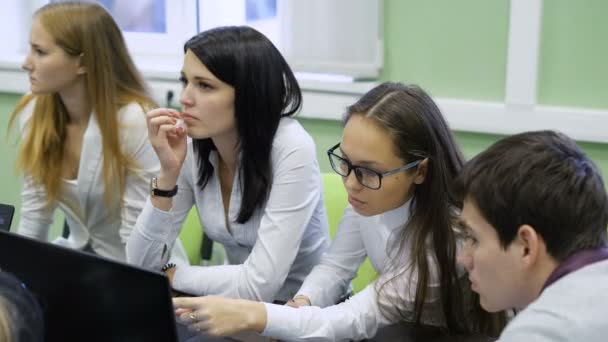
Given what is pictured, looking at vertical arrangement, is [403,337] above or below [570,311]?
below

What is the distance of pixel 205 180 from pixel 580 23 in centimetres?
130

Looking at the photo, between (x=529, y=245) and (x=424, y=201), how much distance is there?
1.65 feet

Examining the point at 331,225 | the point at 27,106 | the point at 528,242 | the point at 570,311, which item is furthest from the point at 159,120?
the point at 570,311

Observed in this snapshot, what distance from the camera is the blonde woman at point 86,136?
230 cm

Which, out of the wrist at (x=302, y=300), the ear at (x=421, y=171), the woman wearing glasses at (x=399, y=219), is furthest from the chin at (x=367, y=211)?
the wrist at (x=302, y=300)

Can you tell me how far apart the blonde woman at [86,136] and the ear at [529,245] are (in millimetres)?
1314

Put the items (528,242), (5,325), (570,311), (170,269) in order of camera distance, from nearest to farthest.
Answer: (5,325)
(570,311)
(528,242)
(170,269)

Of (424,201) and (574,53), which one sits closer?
(424,201)

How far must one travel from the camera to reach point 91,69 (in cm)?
233

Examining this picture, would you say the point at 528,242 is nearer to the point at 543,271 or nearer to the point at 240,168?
the point at 543,271

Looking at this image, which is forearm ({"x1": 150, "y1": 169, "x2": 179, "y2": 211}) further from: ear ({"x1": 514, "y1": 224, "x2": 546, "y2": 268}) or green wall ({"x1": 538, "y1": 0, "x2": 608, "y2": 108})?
green wall ({"x1": 538, "y1": 0, "x2": 608, "y2": 108})

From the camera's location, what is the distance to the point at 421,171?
1658 mm

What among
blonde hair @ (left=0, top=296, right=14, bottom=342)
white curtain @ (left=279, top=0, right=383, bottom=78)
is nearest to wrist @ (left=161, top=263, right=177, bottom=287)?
blonde hair @ (left=0, top=296, right=14, bottom=342)

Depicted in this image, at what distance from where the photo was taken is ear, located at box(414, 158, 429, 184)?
64.8 inches
